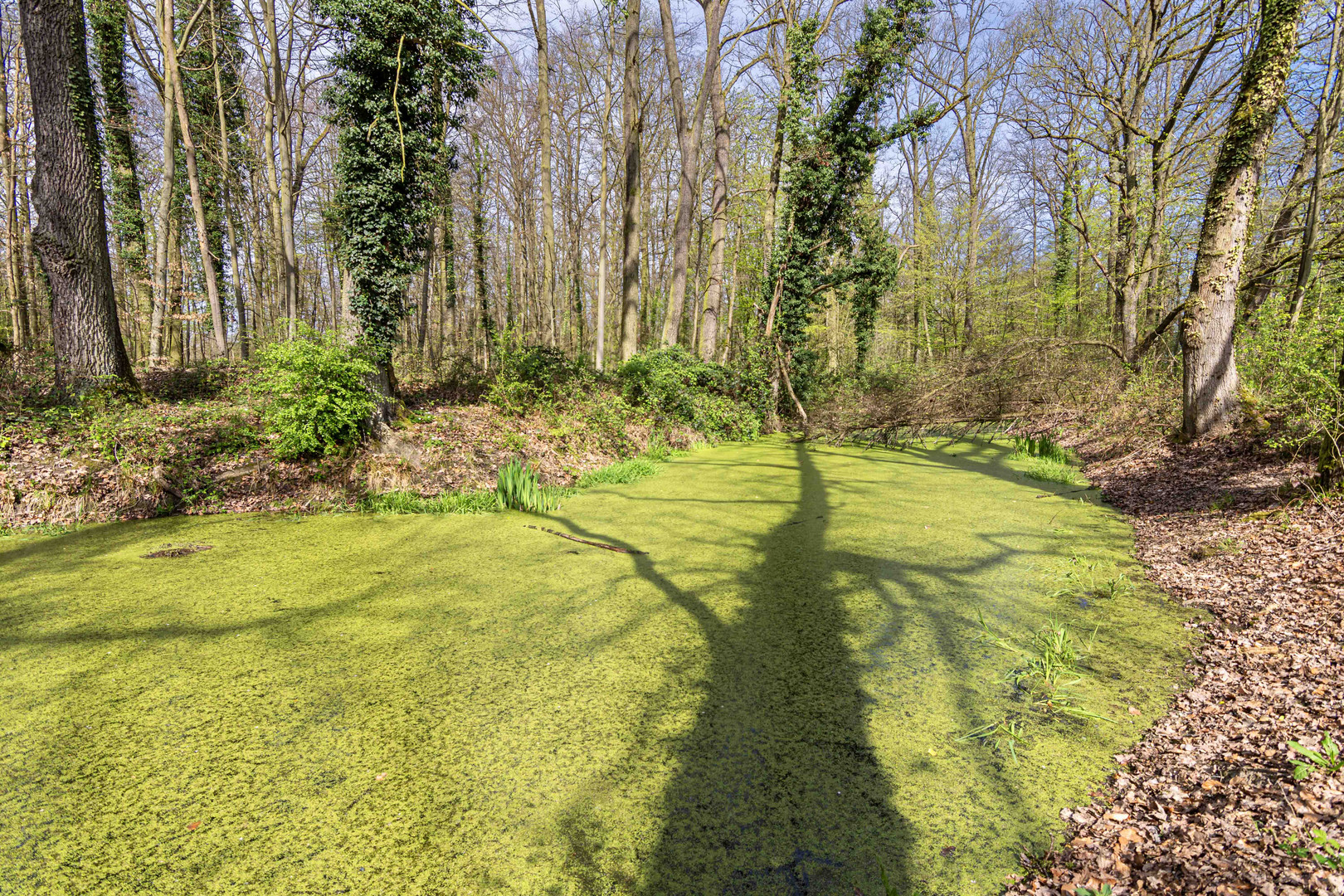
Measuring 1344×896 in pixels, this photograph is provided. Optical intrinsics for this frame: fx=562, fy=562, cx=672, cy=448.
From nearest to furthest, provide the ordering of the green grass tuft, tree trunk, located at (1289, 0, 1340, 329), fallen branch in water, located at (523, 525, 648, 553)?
fallen branch in water, located at (523, 525, 648, 553)
tree trunk, located at (1289, 0, 1340, 329)
the green grass tuft

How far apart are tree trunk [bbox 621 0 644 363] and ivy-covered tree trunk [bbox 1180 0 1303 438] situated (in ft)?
23.7

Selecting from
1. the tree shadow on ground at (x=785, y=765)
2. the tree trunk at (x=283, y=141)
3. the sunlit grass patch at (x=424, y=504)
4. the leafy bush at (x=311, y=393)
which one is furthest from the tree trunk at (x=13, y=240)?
the tree shadow on ground at (x=785, y=765)

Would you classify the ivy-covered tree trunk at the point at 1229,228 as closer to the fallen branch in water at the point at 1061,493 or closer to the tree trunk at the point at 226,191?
the fallen branch in water at the point at 1061,493

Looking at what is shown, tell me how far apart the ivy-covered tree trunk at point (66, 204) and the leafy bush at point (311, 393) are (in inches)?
75.6

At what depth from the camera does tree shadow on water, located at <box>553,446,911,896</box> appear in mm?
1344

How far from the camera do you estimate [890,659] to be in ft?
7.68

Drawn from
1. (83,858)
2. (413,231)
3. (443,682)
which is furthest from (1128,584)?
(413,231)

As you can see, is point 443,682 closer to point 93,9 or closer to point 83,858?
point 83,858

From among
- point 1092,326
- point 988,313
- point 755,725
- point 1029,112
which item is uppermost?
point 1029,112

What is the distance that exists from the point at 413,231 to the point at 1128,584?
694 cm

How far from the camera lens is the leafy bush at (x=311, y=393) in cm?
471

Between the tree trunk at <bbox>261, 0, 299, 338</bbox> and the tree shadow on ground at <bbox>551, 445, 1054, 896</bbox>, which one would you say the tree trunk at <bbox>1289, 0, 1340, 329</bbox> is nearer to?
the tree shadow on ground at <bbox>551, 445, 1054, 896</bbox>

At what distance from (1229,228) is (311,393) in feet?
26.5

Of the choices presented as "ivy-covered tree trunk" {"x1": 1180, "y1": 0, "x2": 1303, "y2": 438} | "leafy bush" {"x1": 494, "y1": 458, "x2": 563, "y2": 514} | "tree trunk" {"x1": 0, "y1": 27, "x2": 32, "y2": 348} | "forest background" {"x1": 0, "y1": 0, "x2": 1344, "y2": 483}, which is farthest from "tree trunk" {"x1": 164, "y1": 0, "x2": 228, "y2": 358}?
"ivy-covered tree trunk" {"x1": 1180, "y1": 0, "x2": 1303, "y2": 438}
